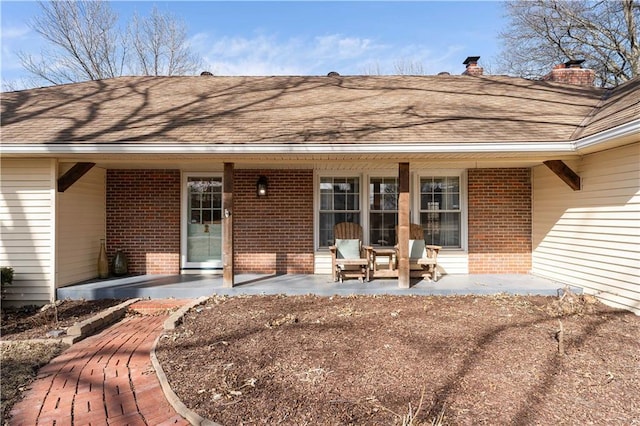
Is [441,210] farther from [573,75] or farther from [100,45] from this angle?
[100,45]

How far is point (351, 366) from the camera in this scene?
3.31m

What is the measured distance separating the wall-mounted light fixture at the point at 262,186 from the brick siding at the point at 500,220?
4.30 metres

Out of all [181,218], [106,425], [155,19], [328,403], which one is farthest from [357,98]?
[155,19]

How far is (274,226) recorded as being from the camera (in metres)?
7.56

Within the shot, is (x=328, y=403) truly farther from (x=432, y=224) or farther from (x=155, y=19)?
(x=155, y=19)

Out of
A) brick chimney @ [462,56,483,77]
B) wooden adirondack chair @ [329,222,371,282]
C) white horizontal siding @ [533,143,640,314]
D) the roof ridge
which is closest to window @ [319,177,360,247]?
wooden adirondack chair @ [329,222,371,282]

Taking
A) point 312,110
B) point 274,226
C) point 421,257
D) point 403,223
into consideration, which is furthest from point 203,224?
point 421,257

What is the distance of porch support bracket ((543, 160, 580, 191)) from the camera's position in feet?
19.8

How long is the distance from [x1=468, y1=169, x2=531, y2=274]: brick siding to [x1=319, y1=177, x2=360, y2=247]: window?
2.43 meters

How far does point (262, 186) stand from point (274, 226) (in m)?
0.88

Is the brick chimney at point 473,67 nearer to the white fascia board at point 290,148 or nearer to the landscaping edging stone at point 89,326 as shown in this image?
the white fascia board at point 290,148

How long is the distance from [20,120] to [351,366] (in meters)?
7.22

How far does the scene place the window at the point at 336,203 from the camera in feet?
25.3

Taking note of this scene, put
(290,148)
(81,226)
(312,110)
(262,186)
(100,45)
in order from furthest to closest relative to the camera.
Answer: (100,45), (262,186), (312,110), (81,226), (290,148)
